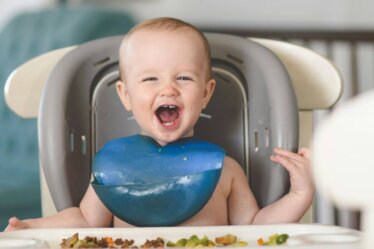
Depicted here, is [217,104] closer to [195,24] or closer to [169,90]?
[169,90]

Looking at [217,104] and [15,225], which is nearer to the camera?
[15,225]

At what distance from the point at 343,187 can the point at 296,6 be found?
2041mm

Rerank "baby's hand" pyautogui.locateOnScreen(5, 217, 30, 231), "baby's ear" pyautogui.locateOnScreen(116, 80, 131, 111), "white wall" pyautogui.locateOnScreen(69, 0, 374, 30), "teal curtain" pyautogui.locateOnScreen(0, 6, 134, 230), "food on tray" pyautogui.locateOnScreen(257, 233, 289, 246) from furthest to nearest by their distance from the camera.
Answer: "white wall" pyautogui.locateOnScreen(69, 0, 374, 30) < "teal curtain" pyautogui.locateOnScreen(0, 6, 134, 230) < "baby's ear" pyautogui.locateOnScreen(116, 80, 131, 111) < "baby's hand" pyautogui.locateOnScreen(5, 217, 30, 231) < "food on tray" pyautogui.locateOnScreen(257, 233, 289, 246)

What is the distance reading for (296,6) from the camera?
224 cm

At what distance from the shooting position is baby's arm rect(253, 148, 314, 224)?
78 cm

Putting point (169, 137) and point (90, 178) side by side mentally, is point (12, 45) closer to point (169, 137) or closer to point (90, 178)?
point (90, 178)

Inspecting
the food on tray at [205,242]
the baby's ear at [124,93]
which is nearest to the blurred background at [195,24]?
the baby's ear at [124,93]

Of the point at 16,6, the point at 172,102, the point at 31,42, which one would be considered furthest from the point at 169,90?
the point at 16,6

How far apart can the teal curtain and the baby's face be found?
922mm

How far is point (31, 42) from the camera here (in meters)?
1.96

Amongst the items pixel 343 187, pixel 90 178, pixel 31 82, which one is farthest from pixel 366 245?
pixel 31 82

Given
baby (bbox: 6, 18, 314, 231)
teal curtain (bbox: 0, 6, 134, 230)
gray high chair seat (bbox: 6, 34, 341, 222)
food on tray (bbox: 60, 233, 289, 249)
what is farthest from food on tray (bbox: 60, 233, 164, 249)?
teal curtain (bbox: 0, 6, 134, 230)

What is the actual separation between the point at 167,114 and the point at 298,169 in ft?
0.51

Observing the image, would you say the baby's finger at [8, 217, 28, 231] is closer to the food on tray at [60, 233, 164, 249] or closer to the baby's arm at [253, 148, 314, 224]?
the food on tray at [60, 233, 164, 249]
